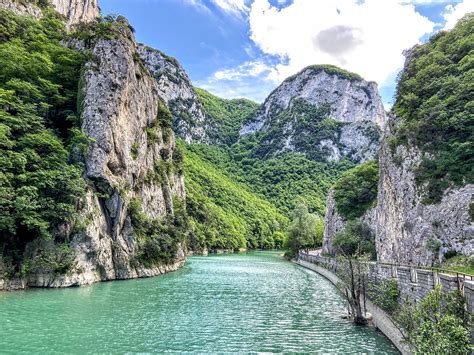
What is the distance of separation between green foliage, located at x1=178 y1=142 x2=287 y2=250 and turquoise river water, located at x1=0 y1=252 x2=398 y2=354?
211 ft

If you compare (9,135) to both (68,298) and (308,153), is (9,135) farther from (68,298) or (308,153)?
(308,153)

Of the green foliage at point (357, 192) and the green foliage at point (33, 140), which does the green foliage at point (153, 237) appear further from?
the green foliage at point (357, 192)

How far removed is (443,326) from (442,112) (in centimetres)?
2574

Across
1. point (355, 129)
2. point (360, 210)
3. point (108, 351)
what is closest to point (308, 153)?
point (355, 129)

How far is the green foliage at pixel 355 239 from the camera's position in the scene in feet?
171

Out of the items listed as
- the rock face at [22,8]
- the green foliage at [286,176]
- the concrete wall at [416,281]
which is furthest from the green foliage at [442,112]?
the green foliage at [286,176]

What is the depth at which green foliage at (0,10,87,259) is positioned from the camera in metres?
30.6

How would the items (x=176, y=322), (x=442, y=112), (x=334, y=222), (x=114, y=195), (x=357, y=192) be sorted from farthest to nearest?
(x=334, y=222) < (x=357, y=192) < (x=114, y=195) < (x=442, y=112) < (x=176, y=322)

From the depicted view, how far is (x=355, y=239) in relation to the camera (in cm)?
5275

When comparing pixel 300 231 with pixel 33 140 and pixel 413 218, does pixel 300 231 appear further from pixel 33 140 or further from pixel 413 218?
pixel 33 140

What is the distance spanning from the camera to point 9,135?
1273 inches

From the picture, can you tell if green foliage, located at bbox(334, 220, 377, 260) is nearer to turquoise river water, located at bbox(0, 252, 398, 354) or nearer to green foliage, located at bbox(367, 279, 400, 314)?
turquoise river water, located at bbox(0, 252, 398, 354)

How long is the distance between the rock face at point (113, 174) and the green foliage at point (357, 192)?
1233 inches

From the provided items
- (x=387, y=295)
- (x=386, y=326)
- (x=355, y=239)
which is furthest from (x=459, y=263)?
(x=355, y=239)
